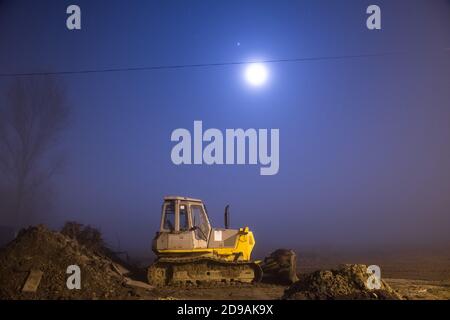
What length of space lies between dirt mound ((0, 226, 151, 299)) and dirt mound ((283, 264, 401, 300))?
4.07 m

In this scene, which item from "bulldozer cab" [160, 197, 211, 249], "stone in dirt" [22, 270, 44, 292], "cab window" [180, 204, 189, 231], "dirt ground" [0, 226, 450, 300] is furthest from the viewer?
"cab window" [180, 204, 189, 231]

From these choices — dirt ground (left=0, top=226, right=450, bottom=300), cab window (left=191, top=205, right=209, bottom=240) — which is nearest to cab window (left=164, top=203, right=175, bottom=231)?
cab window (left=191, top=205, right=209, bottom=240)

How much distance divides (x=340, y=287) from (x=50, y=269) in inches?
264

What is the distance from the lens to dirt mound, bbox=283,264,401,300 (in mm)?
8617

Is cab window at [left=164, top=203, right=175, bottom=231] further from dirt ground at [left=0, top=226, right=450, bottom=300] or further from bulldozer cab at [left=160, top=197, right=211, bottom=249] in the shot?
dirt ground at [left=0, top=226, right=450, bottom=300]

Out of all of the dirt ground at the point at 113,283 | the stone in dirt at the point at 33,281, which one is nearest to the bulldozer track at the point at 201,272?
the dirt ground at the point at 113,283

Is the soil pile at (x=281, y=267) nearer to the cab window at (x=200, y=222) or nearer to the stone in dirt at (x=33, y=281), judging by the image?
the cab window at (x=200, y=222)

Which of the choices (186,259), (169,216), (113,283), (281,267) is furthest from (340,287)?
(169,216)

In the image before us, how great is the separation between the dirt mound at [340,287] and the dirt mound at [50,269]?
407 centimetres

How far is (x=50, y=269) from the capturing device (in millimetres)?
10414

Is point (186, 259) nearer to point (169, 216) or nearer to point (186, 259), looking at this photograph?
point (186, 259)

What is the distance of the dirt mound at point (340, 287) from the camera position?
862 centimetres

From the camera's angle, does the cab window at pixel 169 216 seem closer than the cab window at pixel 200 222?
Yes
